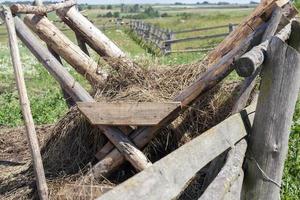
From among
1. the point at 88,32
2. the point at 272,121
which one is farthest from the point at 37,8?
the point at 272,121

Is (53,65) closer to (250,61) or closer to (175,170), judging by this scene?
(250,61)

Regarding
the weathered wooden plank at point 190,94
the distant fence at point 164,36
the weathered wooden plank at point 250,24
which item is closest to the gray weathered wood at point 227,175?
the weathered wooden plank at point 190,94

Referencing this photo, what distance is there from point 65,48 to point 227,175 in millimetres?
3264

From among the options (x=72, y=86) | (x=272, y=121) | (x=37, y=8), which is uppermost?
(x=37, y=8)

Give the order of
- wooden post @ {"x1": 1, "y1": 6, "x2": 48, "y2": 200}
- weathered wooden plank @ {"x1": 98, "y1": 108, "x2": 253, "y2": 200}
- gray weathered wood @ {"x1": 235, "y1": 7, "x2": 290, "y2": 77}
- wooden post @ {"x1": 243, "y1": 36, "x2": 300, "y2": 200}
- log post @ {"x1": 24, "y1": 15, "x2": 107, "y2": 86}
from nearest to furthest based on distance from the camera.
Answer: weathered wooden plank @ {"x1": 98, "y1": 108, "x2": 253, "y2": 200}
gray weathered wood @ {"x1": 235, "y1": 7, "x2": 290, "y2": 77}
wooden post @ {"x1": 243, "y1": 36, "x2": 300, "y2": 200}
wooden post @ {"x1": 1, "y1": 6, "x2": 48, "y2": 200}
log post @ {"x1": 24, "y1": 15, "x2": 107, "y2": 86}

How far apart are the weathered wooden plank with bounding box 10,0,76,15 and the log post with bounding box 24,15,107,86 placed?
0.62 ft

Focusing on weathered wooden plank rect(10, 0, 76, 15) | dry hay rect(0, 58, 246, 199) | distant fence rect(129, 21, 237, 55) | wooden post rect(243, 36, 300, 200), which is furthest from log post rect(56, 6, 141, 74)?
distant fence rect(129, 21, 237, 55)

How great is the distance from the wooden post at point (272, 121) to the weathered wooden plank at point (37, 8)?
2.67 m

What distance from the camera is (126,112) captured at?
478 centimetres

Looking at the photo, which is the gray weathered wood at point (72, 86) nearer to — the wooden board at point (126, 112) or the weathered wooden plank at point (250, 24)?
the wooden board at point (126, 112)

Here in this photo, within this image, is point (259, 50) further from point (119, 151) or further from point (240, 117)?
point (119, 151)

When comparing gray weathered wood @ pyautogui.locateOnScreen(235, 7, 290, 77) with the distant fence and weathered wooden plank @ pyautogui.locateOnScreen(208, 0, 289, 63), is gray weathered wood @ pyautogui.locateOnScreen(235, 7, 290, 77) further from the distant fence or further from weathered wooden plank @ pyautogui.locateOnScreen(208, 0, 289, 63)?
the distant fence

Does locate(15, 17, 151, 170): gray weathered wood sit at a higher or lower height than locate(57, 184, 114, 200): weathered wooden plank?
higher

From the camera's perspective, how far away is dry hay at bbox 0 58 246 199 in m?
5.07
